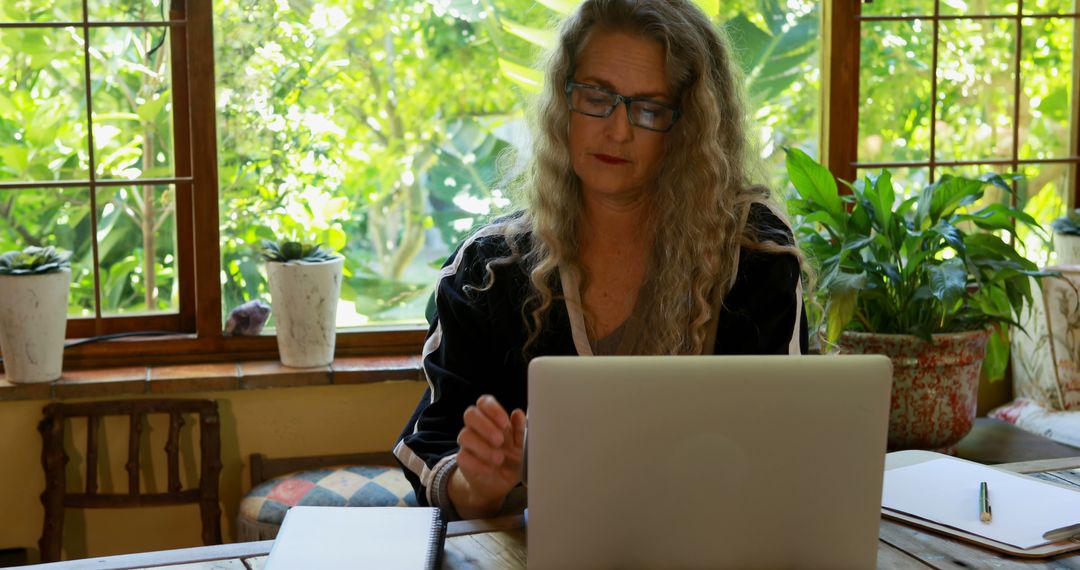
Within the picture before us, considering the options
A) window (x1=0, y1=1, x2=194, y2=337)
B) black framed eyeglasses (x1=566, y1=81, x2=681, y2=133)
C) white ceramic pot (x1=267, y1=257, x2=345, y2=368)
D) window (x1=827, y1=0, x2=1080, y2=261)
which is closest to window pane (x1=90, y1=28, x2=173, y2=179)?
window (x1=0, y1=1, x2=194, y2=337)

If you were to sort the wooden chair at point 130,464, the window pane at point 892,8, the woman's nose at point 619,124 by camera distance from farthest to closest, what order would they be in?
1. the window pane at point 892,8
2. the wooden chair at point 130,464
3. the woman's nose at point 619,124

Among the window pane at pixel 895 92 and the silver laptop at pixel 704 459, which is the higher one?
the window pane at pixel 895 92

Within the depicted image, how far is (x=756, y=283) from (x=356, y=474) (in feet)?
4.07

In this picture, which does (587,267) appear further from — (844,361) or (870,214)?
(870,214)

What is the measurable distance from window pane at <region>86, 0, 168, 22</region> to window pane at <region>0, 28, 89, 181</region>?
8cm

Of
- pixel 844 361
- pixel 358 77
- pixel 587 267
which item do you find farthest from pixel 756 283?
pixel 358 77

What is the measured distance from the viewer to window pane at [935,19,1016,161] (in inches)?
131

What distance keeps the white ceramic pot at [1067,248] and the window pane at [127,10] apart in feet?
8.11

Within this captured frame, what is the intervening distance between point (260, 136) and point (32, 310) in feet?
2.34

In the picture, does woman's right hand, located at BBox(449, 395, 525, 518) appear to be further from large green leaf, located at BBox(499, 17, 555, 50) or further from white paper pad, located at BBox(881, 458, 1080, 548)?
large green leaf, located at BBox(499, 17, 555, 50)

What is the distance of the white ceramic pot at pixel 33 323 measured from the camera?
2.65 m

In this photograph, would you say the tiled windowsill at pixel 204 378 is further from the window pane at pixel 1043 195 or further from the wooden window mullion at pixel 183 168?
the window pane at pixel 1043 195

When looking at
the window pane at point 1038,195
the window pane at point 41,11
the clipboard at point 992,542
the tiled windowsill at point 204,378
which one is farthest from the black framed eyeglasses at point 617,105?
the window pane at point 1038,195

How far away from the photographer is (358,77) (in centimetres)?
312
